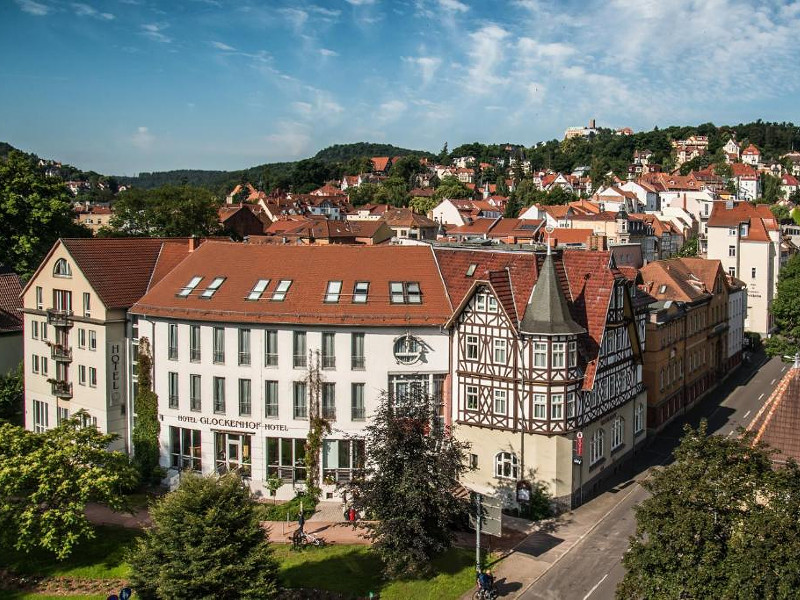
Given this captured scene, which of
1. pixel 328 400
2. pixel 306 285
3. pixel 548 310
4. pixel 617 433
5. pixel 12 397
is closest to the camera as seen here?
pixel 548 310

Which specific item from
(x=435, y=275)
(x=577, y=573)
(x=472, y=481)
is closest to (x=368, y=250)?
(x=435, y=275)

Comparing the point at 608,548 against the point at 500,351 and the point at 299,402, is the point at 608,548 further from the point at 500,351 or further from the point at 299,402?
the point at 299,402

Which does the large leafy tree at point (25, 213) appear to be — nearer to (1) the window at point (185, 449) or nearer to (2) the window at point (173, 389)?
(2) the window at point (173, 389)

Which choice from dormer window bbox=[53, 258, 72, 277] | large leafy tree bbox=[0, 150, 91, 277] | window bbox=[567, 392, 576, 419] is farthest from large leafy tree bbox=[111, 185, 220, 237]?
window bbox=[567, 392, 576, 419]

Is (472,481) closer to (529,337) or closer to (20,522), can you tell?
(529,337)

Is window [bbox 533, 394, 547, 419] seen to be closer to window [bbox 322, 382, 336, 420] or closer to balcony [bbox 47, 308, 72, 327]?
window [bbox 322, 382, 336, 420]

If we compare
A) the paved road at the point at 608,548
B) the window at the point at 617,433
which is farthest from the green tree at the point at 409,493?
the window at the point at 617,433

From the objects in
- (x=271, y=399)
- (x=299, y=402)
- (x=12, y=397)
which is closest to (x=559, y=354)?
(x=299, y=402)
